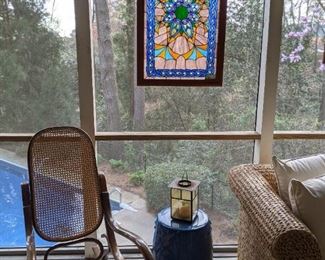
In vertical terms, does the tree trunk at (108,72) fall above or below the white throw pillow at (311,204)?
above

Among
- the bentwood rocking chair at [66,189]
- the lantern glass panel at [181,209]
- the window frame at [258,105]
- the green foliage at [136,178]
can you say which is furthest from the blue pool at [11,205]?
the lantern glass panel at [181,209]

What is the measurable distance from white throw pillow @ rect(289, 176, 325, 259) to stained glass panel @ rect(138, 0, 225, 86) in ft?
3.01

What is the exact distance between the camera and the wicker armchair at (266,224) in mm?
1601

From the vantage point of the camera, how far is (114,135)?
2.48 metres

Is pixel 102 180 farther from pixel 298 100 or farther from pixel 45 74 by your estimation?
pixel 298 100

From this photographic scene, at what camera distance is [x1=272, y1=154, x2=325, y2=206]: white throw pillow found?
2024 mm

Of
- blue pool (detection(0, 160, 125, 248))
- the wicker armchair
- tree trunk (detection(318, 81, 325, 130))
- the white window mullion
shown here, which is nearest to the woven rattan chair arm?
the wicker armchair

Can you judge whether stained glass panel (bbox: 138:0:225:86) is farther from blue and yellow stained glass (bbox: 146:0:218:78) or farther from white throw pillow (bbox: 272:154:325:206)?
white throw pillow (bbox: 272:154:325:206)

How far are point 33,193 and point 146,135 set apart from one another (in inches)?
32.5

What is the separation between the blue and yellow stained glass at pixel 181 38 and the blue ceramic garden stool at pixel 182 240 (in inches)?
36.6

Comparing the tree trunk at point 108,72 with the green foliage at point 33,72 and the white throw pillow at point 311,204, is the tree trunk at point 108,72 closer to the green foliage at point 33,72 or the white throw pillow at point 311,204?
the green foliage at point 33,72

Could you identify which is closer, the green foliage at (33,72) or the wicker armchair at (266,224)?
the wicker armchair at (266,224)

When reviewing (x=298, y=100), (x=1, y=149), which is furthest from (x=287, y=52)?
(x=1, y=149)

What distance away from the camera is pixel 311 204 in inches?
70.5
